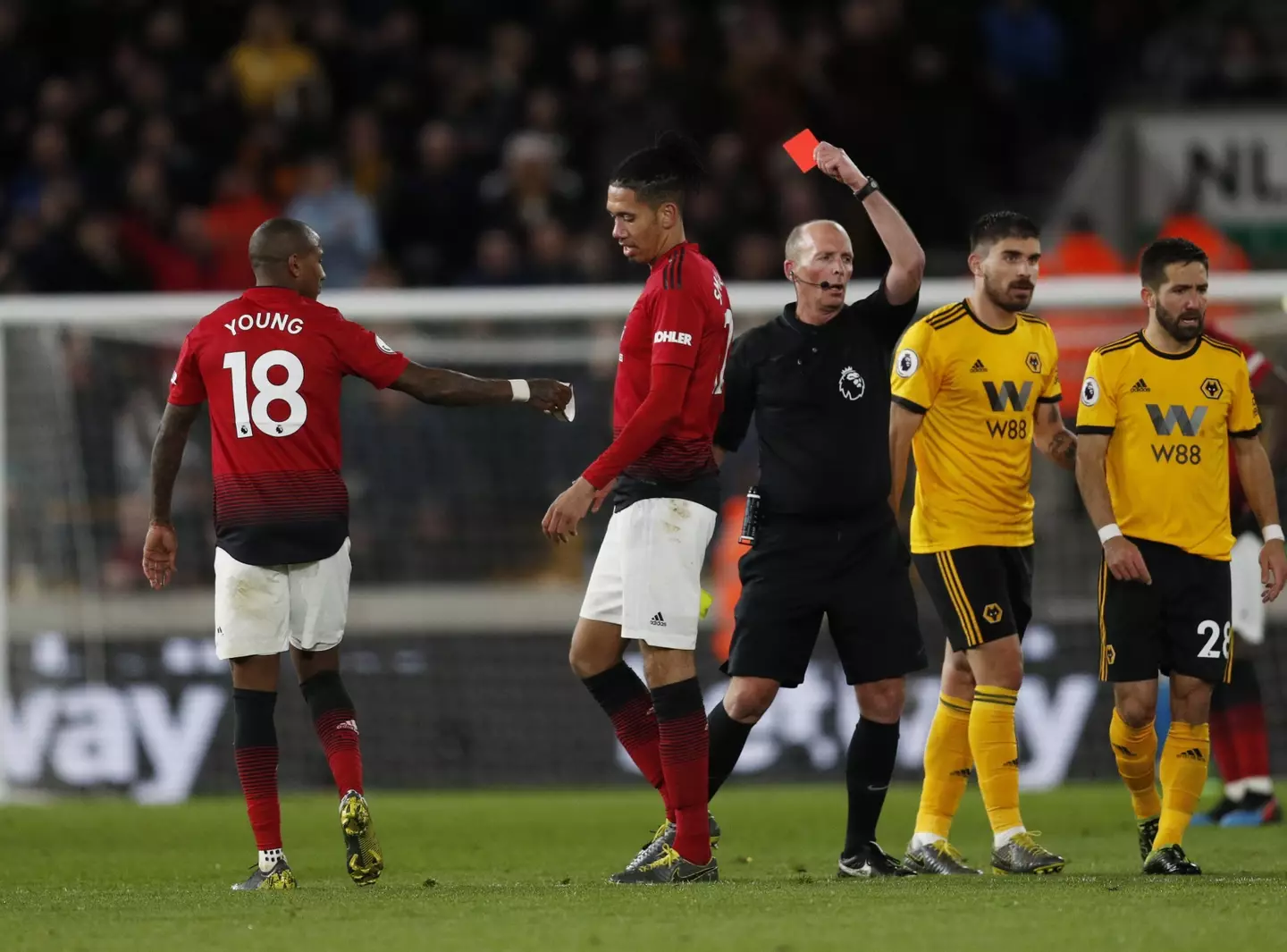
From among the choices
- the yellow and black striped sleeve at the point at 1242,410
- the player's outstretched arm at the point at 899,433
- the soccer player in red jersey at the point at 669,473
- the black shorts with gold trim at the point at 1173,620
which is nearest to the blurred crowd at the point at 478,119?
the player's outstretched arm at the point at 899,433

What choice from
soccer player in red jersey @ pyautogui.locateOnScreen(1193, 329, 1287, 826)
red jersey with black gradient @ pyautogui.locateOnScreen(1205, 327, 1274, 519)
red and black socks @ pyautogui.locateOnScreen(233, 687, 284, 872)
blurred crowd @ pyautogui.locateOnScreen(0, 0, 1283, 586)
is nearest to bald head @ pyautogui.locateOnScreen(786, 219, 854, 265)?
red jersey with black gradient @ pyautogui.locateOnScreen(1205, 327, 1274, 519)

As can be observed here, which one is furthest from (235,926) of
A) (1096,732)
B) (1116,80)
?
(1116,80)

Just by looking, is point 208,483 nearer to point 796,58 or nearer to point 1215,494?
point 796,58

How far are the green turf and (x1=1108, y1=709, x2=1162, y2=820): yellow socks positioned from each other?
238mm

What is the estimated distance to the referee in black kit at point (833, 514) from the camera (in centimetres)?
649

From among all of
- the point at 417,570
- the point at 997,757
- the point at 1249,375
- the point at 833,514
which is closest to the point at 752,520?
the point at 833,514

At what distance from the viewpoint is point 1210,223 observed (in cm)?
1394

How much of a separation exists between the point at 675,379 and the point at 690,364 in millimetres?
73

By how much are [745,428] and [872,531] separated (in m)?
0.59

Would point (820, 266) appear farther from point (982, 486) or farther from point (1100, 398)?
point (1100, 398)

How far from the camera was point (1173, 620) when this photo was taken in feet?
21.6

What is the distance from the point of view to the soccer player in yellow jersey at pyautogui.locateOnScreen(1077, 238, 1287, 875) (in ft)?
21.5

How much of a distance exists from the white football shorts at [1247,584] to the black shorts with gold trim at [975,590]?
7.71 feet

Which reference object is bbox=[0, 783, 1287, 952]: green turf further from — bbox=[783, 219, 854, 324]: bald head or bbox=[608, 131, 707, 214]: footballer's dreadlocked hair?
bbox=[608, 131, 707, 214]: footballer's dreadlocked hair
